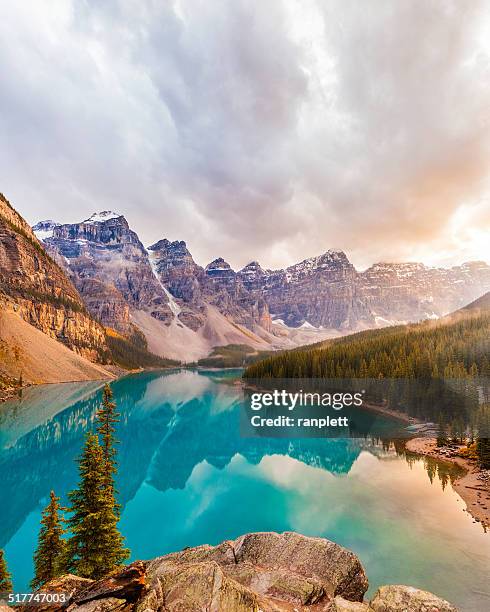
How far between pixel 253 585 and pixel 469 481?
35279 millimetres

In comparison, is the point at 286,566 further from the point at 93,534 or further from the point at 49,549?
the point at 49,549

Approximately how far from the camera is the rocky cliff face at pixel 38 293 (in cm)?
14938

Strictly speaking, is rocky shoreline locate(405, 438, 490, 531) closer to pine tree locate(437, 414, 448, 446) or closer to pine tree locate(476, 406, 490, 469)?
pine tree locate(437, 414, 448, 446)

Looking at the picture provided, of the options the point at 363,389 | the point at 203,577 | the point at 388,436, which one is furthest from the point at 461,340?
the point at 203,577

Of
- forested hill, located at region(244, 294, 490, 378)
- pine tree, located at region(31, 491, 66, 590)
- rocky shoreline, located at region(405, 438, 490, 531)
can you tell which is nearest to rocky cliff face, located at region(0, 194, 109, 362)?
forested hill, located at region(244, 294, 490, 378)

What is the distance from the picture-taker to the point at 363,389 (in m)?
81.0

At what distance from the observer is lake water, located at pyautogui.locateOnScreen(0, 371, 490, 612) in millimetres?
21172

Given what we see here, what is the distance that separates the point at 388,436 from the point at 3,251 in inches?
6787

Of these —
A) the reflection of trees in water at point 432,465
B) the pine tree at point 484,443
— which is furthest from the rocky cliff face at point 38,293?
the pine tree at point 484,443

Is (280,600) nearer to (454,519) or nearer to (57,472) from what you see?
(454,519)

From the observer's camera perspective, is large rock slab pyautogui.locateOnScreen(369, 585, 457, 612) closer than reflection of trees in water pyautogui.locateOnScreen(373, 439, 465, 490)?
Yes

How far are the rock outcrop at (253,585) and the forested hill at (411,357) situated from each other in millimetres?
61589

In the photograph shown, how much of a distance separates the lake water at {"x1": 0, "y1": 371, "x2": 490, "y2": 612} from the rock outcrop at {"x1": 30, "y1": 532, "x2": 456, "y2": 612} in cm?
1052

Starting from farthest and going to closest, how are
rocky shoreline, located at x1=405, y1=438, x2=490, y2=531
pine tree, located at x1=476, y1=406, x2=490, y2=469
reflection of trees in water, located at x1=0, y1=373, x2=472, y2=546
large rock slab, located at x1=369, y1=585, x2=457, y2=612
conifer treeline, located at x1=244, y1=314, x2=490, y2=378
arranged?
conifer treeline, located at x1=244, y1=314, x2=490, y2=378 < pine tree, located at x1=476, y1=406, x2=490, y2=469 < reflection of trees in water, located at x1=0, y1=373, x2=472, y2=546 < rocky shoreline, located at x1=405, y1=438, x2=490, y2=531 < large rock slab, located at x1=369, y1=585, x2=457, y2=612
